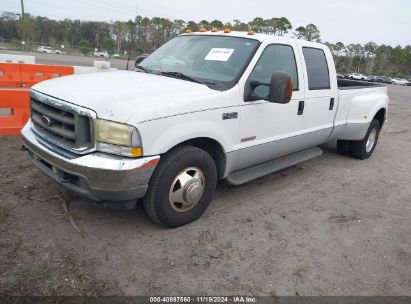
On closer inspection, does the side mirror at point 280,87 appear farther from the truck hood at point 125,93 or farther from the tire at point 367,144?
the tire at point 367,144

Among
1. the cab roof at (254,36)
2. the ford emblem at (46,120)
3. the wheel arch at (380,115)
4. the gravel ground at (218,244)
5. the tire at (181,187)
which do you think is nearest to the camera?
the gravel ground at (218,244)

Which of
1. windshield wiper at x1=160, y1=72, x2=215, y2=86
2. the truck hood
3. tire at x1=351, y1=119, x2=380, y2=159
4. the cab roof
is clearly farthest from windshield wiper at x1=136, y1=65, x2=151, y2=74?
tire at x1=351, y1=119, x2=380, y2=159

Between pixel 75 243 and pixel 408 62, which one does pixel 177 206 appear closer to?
pixel 75 243

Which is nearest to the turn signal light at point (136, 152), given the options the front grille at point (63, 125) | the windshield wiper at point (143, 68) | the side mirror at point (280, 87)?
the front grille at point (63, 125)

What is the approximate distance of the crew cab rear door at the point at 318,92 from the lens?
16.0ft

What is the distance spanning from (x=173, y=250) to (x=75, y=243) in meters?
0.87

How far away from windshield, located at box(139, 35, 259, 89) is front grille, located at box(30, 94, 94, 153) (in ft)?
4.28

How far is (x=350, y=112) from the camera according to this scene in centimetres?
595

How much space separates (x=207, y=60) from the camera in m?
4.18

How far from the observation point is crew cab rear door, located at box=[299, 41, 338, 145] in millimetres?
4883

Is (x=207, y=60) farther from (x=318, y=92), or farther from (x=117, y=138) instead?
(x=318, y=92)

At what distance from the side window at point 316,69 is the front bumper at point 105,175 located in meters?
2.71

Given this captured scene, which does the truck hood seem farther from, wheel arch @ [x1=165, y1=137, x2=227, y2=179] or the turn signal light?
wheel arch @ [x1=165, y1=137, x2=227, y2=179]

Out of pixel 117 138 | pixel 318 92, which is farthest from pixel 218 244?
pixel 318 92
